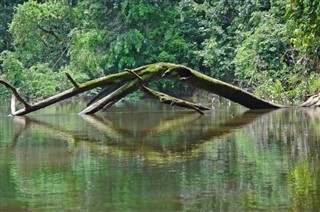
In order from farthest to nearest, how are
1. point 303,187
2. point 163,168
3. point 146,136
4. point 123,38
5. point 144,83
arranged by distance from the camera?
1. point 123,38
2. point 144,83
3. point 146,136
4. point 163,168
5. point 303,187

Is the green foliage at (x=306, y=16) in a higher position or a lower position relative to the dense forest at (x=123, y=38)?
lower

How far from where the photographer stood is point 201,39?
31.3 metres

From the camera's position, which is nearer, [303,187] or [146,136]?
[303,187]

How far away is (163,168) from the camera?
6680 millimetres

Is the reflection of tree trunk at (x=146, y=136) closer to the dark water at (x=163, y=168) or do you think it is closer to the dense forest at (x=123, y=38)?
the dark water at (x=163, y=168)

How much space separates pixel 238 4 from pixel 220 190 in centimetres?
2376

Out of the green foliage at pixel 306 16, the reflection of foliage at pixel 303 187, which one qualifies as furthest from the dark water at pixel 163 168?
the green foliage at pixel 306 16

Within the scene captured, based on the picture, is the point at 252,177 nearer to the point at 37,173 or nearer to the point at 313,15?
the point at 37,173

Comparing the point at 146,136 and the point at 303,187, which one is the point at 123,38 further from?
the point at 303,187

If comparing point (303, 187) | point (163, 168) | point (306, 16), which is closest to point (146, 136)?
point (306, 16)

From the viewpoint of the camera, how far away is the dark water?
5031 millimetres

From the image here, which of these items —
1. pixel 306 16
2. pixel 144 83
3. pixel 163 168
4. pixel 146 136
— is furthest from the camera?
pixel 144 83

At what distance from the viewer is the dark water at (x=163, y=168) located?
16.5ft

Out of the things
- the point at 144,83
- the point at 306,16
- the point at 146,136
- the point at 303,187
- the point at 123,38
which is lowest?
the point at 303,187
